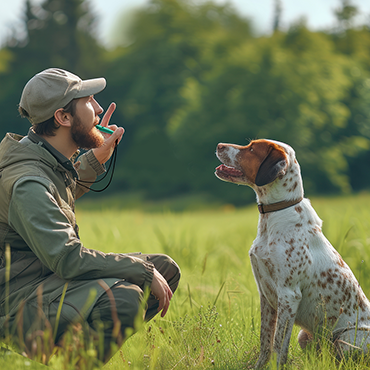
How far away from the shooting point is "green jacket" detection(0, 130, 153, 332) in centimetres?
260

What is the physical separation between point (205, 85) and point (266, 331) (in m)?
32.6

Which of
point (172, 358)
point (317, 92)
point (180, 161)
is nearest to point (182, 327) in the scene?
point (172, 358)

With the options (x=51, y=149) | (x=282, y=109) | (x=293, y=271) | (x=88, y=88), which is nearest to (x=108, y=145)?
(x=88, y=88)

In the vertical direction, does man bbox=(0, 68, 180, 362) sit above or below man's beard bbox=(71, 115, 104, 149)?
below

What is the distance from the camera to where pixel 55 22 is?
40688mm

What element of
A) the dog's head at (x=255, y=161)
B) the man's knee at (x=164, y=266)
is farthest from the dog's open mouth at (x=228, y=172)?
the man's knee at (x=164, y=266)

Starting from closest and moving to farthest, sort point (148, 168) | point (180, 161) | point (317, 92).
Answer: point (317, 92)
point (180, 161)
point (148, 168)

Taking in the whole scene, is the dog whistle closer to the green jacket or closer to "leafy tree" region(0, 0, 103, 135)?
the green jacket

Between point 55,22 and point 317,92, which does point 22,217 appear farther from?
point 55,22

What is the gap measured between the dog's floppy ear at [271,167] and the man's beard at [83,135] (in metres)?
1.24

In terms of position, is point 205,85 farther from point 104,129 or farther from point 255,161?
point 255,161

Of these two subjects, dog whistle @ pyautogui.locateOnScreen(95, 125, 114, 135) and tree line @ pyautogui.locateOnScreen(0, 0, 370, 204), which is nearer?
dog whistle @ pyautogui.locateOnScreen(95, 125, 114, 135)

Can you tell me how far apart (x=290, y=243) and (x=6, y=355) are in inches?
77.1

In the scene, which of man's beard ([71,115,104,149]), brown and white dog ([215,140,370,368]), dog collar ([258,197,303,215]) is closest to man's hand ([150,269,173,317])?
brown and white dog ([215,140,370,368])
